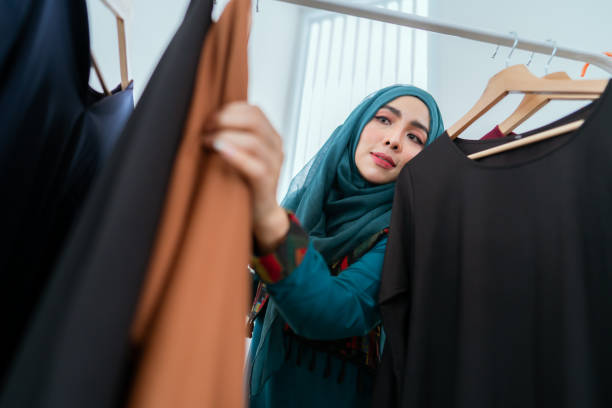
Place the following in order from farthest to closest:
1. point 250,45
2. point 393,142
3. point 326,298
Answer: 1. point 250,45
2. point 393,142
3. point 326,298

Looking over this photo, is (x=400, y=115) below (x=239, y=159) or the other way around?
the other way around

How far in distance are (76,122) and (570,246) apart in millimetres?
694

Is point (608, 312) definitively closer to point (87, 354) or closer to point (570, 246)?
point (570, 246)

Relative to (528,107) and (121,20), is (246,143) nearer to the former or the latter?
(121,20)

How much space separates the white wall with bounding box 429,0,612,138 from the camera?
4.30 feet

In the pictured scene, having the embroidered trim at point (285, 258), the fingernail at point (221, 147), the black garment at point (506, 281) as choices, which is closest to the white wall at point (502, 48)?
the black garment at point (506, 281)

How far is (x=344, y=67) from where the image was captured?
6.62 feet

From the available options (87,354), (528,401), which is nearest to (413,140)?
(528,401)

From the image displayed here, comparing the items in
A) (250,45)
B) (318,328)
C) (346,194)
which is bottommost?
A: (318,328)

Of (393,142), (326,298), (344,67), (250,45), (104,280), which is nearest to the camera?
(104,280)

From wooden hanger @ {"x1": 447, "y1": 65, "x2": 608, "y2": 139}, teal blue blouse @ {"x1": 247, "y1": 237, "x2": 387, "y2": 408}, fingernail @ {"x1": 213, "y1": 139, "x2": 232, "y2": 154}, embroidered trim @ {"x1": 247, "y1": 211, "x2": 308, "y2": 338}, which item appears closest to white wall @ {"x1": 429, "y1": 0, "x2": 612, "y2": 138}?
wooden hanger @ {"x1": 447, "y1": 65, "x2": 608, "y2": 139}

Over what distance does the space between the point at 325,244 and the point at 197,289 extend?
19.3 inches

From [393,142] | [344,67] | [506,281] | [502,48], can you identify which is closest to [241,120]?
[506,281]

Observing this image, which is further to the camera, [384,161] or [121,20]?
[384,161]
